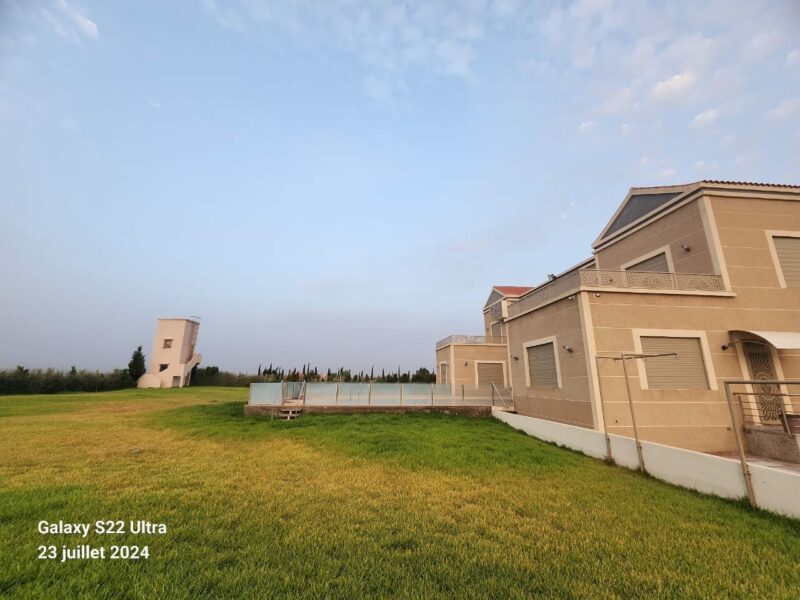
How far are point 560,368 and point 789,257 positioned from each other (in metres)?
8.82

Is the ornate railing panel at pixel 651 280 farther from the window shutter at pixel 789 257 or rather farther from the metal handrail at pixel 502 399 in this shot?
the metal handrail at pixel 502 399

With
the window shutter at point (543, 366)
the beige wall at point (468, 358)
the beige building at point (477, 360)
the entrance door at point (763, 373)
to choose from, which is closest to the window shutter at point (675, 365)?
the entrance door at point (763, 373)

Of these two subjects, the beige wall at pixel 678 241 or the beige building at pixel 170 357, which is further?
the beige building at pixel 170 357

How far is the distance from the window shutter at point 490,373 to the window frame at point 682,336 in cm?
1350

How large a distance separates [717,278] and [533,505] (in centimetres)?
1115

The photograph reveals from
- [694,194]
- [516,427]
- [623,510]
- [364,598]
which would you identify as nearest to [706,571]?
[623,510]

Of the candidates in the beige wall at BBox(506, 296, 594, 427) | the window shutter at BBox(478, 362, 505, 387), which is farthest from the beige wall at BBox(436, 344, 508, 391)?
the beige wall at BBox(506, 296, 594, 427)

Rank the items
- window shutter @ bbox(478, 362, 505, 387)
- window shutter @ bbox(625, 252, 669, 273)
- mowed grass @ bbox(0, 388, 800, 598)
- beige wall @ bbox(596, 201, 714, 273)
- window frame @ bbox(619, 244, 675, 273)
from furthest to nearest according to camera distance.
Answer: window shutter @ bbox(478, 362, 505, 387) < window shutter @ bbox(625, 252, 669, 273) < window frame @ bbox(619, 244, 675, 273) < beige wall @ bbox(596, 201, 714, 273) < mowed grass @ bbox(0, 388, 800, 598)

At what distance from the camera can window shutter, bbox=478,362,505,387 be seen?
76.4ft

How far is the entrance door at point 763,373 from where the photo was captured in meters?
10.0

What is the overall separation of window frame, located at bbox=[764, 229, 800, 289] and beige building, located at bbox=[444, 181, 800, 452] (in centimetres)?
4

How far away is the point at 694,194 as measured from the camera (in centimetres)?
1188

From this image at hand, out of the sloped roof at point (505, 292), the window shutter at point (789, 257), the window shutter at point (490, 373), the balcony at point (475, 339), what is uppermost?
the sloped roof at point (505, 292)

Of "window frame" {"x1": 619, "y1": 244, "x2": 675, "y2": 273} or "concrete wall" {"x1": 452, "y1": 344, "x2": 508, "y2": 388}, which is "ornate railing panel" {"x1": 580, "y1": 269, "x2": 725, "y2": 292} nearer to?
"window frame" {"x1": 619, "y1": 244, "x2": 675, "y2": 273}
